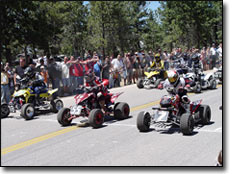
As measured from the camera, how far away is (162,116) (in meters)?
8.65

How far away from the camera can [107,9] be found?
1113 inches

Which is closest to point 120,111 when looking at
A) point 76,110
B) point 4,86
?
point 76,110

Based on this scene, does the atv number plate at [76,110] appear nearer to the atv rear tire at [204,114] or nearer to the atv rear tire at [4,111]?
the atv rear tire at [204,114]

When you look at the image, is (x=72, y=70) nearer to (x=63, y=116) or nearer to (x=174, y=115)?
(x=63, y=116)

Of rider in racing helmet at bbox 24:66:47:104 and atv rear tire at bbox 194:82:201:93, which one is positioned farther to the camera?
atv rear tire at bbox 194:82:201:93

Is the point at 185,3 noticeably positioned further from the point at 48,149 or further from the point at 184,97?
the point at 48,149

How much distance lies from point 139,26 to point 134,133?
34076mm

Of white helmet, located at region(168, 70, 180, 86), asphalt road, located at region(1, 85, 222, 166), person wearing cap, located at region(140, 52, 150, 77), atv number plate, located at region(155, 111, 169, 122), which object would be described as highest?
person wearing cap, located at region(140, 52, 150, 77)

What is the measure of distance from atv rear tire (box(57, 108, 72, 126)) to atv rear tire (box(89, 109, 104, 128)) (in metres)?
0.97

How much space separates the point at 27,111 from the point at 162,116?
18.2ft

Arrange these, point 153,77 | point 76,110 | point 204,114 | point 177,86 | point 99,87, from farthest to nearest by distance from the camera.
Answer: point 153,77 → point 99,87 → point 76,110 → point 204,114 → point 177,86

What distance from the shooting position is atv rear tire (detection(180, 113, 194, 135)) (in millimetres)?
8203

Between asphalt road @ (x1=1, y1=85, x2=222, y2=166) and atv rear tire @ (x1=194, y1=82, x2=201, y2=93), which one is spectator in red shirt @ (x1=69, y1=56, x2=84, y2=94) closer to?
atv rear tire @ (x1=194, y1=82, x2=201, y2=93)

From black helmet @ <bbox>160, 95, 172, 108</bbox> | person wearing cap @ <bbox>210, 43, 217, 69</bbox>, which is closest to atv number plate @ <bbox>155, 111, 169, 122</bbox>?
black helmet @ <bbox>160, 95, 172, 108</bbox>
